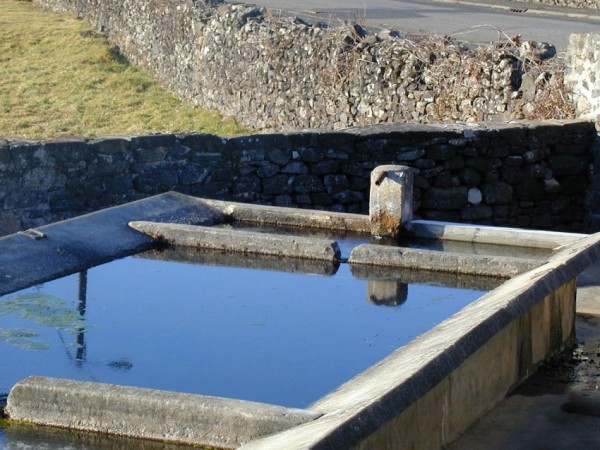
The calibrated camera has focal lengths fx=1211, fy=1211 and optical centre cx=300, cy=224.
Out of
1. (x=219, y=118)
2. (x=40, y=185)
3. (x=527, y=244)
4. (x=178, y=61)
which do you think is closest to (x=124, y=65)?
(x=178, y=61)

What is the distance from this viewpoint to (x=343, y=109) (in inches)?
492

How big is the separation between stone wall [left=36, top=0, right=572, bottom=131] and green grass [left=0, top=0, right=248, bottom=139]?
35 cm

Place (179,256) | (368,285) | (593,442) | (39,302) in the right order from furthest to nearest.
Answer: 1. (179,256)
2. (368,285)
3. (39,302)
4. (593,442)

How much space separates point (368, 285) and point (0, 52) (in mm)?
15598

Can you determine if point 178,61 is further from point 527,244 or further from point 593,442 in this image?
point 593,442

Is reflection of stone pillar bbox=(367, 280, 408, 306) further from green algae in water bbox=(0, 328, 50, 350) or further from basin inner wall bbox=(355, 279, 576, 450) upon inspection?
green algae in water bbox=(0, 328, 50, 350)

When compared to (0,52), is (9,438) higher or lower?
lower

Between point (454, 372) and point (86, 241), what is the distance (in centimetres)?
245

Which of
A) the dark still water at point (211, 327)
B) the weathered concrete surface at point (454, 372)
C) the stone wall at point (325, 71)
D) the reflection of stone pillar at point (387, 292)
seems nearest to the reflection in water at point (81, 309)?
the dark still water at point (211, 327)

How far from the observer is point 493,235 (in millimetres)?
7070

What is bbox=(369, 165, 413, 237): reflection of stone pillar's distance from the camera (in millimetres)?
7070

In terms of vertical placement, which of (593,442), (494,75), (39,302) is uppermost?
(494,75)

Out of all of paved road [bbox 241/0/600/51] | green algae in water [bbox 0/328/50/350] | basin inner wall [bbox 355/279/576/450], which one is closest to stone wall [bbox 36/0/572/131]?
paved road [bbox 241/0/600/51]

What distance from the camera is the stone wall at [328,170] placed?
301 inches
